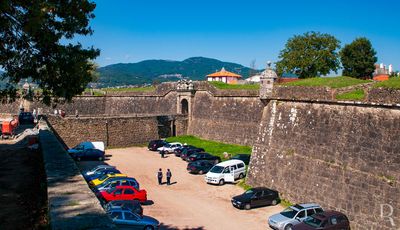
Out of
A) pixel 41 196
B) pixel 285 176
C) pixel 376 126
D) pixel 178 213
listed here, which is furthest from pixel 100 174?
pixel 376 126

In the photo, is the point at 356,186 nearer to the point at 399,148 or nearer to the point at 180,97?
the point at 399,148

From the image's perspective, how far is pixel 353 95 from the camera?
61.8 ft

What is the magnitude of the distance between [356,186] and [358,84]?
6052 millimetres

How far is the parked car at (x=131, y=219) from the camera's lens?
1479cm

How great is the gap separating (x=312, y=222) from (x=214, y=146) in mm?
22249

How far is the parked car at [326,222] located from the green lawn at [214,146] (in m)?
17.0

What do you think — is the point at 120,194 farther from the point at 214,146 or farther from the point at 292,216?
the point at 214,146

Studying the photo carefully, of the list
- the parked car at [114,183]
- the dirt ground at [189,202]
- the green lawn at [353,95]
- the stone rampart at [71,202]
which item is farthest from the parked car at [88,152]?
the green lawn at [353,95]

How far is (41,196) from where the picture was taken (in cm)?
1109

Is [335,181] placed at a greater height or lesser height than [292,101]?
lesser

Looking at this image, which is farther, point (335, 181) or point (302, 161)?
point (302, 161)

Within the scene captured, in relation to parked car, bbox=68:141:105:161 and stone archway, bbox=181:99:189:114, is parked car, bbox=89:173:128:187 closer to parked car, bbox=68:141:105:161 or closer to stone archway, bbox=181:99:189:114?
parked car, bbox=68:141:105:161

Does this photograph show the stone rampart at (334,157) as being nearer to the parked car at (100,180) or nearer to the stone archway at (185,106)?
the parked car at (100,180)

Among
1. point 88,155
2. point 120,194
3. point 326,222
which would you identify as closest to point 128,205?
point 120,194
